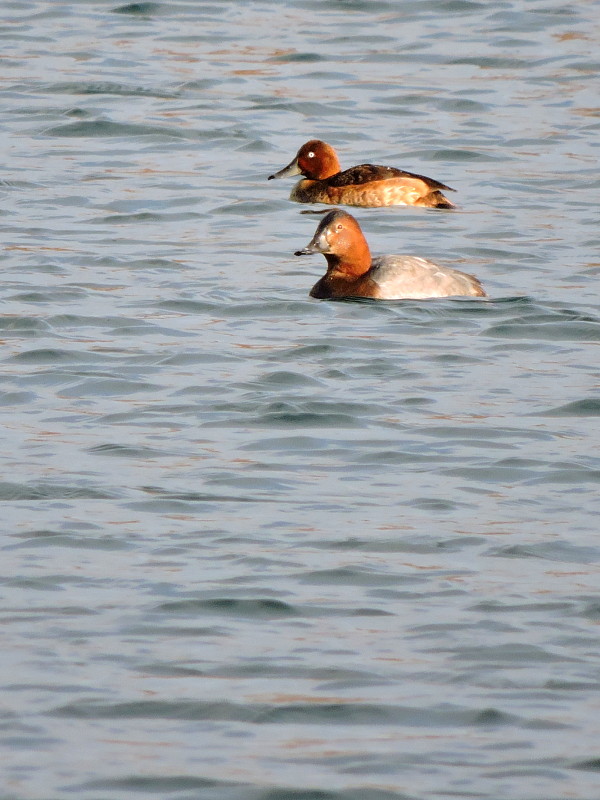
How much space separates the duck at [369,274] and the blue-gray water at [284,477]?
0.39 ft

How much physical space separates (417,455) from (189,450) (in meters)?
1.05

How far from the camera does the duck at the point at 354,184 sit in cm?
1477

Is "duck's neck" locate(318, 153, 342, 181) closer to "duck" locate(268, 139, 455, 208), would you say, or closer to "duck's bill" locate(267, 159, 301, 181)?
"duck" locate(268, 139, 455, 208)

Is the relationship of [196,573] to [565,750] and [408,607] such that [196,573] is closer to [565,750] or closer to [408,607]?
[408,607]

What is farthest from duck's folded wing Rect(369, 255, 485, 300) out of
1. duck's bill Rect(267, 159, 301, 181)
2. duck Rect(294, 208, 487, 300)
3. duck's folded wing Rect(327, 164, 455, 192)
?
duck's bill Rect(267, 159, 301, 181)

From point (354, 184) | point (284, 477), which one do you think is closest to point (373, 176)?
point (354, 184)

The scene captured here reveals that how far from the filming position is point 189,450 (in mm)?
8117

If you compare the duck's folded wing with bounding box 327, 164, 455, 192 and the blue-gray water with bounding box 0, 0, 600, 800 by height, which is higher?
the duck's folded wing with bounding box 327, 164, 455, 192

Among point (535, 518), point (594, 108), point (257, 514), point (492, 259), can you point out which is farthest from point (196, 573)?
point (594, 108)

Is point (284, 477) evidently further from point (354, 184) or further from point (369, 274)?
point (354, 184)

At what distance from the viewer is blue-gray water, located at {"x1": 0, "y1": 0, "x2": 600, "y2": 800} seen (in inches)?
210

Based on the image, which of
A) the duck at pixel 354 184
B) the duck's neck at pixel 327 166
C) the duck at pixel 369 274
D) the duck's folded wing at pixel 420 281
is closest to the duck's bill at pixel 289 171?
the duck at pixel 354 184

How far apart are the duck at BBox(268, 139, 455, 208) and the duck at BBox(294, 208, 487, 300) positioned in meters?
3.00

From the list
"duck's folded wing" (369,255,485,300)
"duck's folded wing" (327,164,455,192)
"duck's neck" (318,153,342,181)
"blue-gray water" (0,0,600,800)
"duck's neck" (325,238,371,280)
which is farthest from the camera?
"duck's neck" (318,153,342,181)
